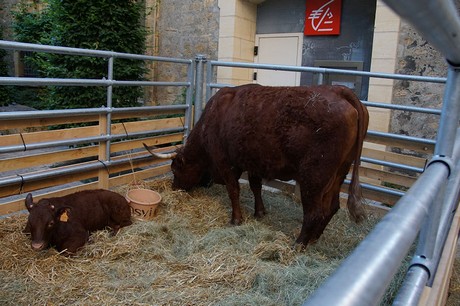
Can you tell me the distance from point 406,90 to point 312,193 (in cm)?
351

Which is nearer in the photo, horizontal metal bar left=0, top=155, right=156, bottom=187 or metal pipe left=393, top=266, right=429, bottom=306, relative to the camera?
metal pipe left=393, top=266, right=429, bottom=306

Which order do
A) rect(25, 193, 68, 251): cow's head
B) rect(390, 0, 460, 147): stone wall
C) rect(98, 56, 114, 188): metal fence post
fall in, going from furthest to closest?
rect(390, 0, 460, 147): stone wall < rect(98, 56, 114, 188): metal fence post < rect(25, 193, 68, 251): cow's head

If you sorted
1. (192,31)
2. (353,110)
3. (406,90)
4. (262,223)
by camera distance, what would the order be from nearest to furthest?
(353,110), (262,223), (406,90), (192,31)

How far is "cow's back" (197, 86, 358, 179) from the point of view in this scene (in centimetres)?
364

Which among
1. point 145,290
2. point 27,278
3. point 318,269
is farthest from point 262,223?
point 27,278

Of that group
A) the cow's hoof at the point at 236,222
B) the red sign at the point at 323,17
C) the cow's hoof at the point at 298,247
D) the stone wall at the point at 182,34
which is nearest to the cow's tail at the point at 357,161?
the cow's hoof at the point at 298,247

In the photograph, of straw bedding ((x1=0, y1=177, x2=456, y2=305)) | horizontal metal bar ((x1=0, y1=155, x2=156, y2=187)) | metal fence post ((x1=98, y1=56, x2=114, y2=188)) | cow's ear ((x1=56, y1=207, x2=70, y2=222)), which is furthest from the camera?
metal fence post ((x1=98, y1=56, x2=114, y2=188))

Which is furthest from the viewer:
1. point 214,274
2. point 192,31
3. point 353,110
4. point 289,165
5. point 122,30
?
point 192,31

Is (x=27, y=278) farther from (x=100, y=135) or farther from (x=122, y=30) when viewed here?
(x=122, y=30)

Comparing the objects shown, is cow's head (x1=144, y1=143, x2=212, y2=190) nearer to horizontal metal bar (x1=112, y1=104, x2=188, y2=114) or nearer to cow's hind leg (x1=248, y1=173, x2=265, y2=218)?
horizontal metal bar (x1=112, y1=104, x2=188, y2=114)

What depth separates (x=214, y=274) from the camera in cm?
316

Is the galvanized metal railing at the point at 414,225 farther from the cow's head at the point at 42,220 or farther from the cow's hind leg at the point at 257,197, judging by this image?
the cow's hind leg at the point at 257,197

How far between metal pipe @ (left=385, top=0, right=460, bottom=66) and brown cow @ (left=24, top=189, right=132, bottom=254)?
10.2ft

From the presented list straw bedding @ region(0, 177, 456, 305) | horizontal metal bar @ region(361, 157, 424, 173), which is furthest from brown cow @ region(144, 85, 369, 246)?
horizontal metal bar @ region(361, 157, 424, 173)
